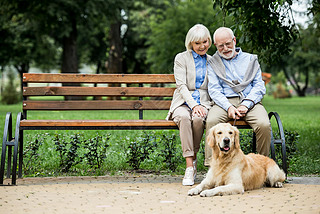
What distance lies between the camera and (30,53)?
3053 centimetres

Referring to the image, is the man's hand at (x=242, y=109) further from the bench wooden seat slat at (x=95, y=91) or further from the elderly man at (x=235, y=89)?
the bench wooden seat slat at (x=95, y=91)

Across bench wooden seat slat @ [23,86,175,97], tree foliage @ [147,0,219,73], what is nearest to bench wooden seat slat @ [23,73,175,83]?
bench wooden seat slat @ [23,86,175,97]

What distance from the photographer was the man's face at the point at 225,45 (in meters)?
5.63

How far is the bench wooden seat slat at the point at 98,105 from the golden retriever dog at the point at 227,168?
1.44 m

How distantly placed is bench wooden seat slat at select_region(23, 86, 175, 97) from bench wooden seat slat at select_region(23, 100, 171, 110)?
107 millimetres

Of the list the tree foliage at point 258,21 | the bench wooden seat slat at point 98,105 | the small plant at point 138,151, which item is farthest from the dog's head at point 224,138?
the tree foliage at point 258,21

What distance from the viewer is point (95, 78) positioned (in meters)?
6.31

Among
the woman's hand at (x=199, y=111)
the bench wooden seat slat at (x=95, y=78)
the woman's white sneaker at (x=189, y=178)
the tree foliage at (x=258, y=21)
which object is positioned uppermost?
the tree foliage at (x=258, y=21)

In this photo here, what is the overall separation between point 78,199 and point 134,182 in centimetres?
109

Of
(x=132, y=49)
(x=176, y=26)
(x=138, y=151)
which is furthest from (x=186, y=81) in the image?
(x=132, y=49)

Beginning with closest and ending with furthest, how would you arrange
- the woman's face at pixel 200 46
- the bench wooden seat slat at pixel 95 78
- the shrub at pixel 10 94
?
the woman's face at pixel 200 46 < the bench wooden seat slat at pixel 95 78 < the shrub at pixel 10 94

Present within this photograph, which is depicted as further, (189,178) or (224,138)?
(189,178)

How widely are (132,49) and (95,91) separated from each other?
3225 centimetres

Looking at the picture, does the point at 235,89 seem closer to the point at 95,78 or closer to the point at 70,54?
the point at 95,78
